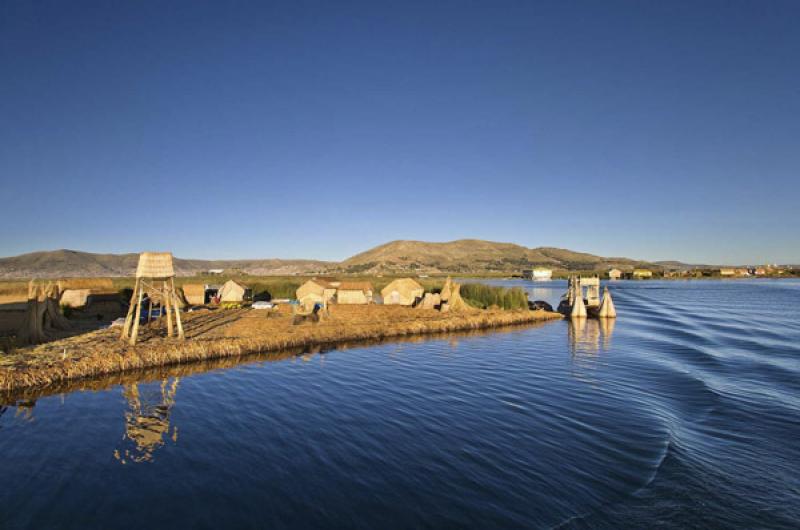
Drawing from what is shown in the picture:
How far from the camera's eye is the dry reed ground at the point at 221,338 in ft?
72.0

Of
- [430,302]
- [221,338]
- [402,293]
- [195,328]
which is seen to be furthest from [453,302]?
[221,338]

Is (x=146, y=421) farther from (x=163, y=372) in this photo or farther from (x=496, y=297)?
(x=496, y=297)

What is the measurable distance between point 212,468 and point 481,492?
7.75 meters

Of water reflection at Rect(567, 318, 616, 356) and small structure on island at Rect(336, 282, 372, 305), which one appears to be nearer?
water reflection at Rect(567, 318, 616, 356)

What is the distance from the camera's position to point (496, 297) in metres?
61.3

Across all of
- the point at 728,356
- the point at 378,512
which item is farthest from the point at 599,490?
the point at 728,356

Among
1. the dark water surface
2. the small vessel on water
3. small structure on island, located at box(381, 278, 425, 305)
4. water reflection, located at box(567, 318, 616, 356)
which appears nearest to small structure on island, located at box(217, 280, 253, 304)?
small structure on island, located at box(381, 278, 425, 305)

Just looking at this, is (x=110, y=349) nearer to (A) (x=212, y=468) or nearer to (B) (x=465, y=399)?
(A) (x=212, y=468)

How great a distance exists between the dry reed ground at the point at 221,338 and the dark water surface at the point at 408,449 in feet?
7.55

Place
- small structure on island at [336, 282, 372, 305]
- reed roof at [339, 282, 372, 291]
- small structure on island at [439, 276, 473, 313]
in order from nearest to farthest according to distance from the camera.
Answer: small structure on island at [439, 276, 473, 313]
small structure on island at [336, 282, 372, 305]
reed roof at [339, 282, 372, 291]

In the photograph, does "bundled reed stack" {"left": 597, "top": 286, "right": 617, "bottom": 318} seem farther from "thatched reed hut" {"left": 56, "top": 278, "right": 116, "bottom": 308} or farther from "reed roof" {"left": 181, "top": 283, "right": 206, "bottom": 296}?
"thatched reed hut" {"left": 56, "top": 278, "right": 116, "bottom": 308}

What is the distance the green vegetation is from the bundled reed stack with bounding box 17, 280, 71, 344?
45.8 meters

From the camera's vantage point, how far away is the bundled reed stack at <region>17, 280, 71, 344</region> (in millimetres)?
27834

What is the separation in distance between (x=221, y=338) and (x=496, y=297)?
134 feet
